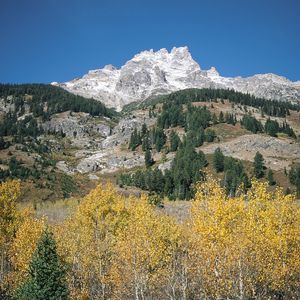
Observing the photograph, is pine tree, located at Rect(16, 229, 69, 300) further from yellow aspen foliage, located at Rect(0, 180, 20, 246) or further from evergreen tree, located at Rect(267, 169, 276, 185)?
evergreen tree, located at Rect(267, 169, 276, 185)

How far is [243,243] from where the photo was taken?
2656 cm

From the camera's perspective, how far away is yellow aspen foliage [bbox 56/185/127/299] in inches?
1773

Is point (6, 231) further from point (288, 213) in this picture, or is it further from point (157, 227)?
point (288, 213)

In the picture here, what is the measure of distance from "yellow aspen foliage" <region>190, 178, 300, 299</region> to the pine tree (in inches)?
642

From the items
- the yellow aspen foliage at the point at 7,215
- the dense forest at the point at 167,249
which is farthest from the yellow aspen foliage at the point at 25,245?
the yellow aspen foliage at the point at 7,215

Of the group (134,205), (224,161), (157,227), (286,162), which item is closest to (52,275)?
(157,227)

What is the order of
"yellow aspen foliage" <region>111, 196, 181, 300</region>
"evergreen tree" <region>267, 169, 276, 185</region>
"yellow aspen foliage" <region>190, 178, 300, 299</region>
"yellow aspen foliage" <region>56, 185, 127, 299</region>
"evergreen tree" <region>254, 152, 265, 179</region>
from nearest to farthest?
"yellow aspen foliage" <region>190, 178, 300, 299</region>
"yellow aspen foliage" <region>111, 196, 181, 300</region>
"yellow aspen foliage" <region>56, 185, 127, 299</region>
"evergreen tree" <region>267, 169, 276, 185</region>
"evergreen tree" <region>254, 152, 265, 179</region>

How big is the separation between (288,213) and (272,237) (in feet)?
14.1

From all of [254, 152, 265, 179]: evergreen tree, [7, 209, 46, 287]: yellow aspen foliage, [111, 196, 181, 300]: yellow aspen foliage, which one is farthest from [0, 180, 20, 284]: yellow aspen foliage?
[254, 152, 265, 179]: evergreen tree

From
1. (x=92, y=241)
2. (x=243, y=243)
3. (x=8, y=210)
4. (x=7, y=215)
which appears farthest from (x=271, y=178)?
(x=243, y=243)

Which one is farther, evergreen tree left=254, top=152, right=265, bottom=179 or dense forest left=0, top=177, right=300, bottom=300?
evergreen tree left=254, top=152, right=265, bottom=179

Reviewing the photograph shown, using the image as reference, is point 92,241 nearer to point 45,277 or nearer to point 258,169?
point 45,277

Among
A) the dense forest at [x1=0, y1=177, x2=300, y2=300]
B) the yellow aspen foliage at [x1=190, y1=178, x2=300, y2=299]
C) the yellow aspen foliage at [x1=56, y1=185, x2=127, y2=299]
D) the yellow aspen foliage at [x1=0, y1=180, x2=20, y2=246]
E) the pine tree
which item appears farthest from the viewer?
the yellow aspen foliage at [x1=0, y1=180, x2=20, y2=246]

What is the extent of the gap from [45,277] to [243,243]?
2222 cm
